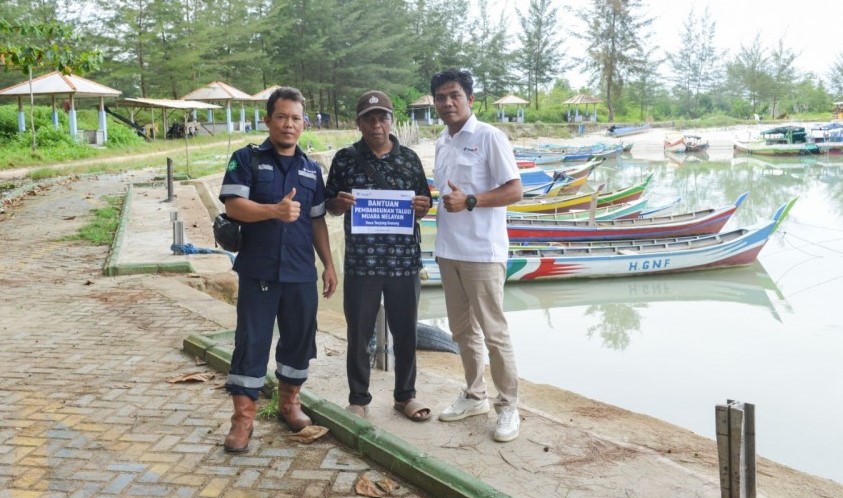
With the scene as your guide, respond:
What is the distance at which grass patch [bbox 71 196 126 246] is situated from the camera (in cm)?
955

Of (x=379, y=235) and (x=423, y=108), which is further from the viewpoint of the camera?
(x=423, y=108)

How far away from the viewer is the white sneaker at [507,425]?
132 inches

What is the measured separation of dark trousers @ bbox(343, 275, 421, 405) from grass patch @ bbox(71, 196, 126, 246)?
6852 mm

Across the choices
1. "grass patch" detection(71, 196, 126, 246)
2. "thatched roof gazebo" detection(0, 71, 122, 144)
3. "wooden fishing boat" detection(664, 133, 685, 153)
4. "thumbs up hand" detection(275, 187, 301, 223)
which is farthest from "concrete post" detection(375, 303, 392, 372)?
"wooden fishing boat" detection(664, 133, 685, 153)

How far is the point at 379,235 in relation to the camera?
3.45m

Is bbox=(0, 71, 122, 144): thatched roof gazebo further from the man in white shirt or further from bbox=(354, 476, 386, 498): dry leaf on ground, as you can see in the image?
bbox=(354, 476, 386, 498): dry leaf on ground

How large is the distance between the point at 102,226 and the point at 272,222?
826 cm

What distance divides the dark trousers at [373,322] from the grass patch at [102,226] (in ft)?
22.5

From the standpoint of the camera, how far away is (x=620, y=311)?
1036 cm

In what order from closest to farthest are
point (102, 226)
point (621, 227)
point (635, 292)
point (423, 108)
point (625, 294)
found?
1. point (102, 226)
2. point (625, 294)
3. point (635, 292)
4. point (621, 227)
5. point (423, 108)

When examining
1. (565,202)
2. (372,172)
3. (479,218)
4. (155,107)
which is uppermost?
(155,107)

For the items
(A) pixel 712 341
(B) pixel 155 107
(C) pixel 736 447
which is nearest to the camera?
(C) pixel 736 447

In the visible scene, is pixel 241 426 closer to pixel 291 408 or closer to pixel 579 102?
pixel 291 408

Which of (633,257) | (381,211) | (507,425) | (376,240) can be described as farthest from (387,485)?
(633,257)
